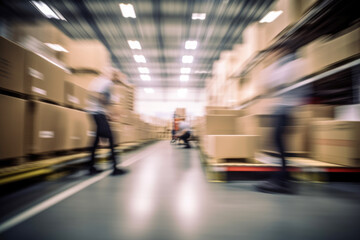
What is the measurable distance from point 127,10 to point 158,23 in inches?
54.6

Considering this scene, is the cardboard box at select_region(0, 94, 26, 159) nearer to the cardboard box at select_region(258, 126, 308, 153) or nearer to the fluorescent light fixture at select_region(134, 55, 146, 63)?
the cardboard box at select_region(258, 126, 308, 153)

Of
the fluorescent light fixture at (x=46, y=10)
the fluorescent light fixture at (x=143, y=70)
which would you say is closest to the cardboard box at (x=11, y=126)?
the fluorescent light fixture at (x=46, y=10)

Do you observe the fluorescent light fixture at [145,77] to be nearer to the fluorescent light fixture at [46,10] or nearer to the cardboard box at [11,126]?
the fluorescent light fixture at [46,10]

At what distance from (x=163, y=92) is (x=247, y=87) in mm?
13423

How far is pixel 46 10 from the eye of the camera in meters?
6.55

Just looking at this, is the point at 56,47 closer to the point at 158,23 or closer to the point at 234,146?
the point at 234,146

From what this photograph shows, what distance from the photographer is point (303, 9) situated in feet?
7.70

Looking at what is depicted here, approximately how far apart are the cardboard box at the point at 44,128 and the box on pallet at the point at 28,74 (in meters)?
0.17

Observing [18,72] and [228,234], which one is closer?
[228,234]

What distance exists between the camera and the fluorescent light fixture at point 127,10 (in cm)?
620

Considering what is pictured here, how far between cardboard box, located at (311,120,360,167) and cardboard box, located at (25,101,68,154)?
361cm

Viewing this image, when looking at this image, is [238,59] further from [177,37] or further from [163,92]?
[163,92]

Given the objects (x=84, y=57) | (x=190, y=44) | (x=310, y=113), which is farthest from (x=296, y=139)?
(x=190, y=44)

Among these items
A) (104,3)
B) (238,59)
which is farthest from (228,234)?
(104,3)
